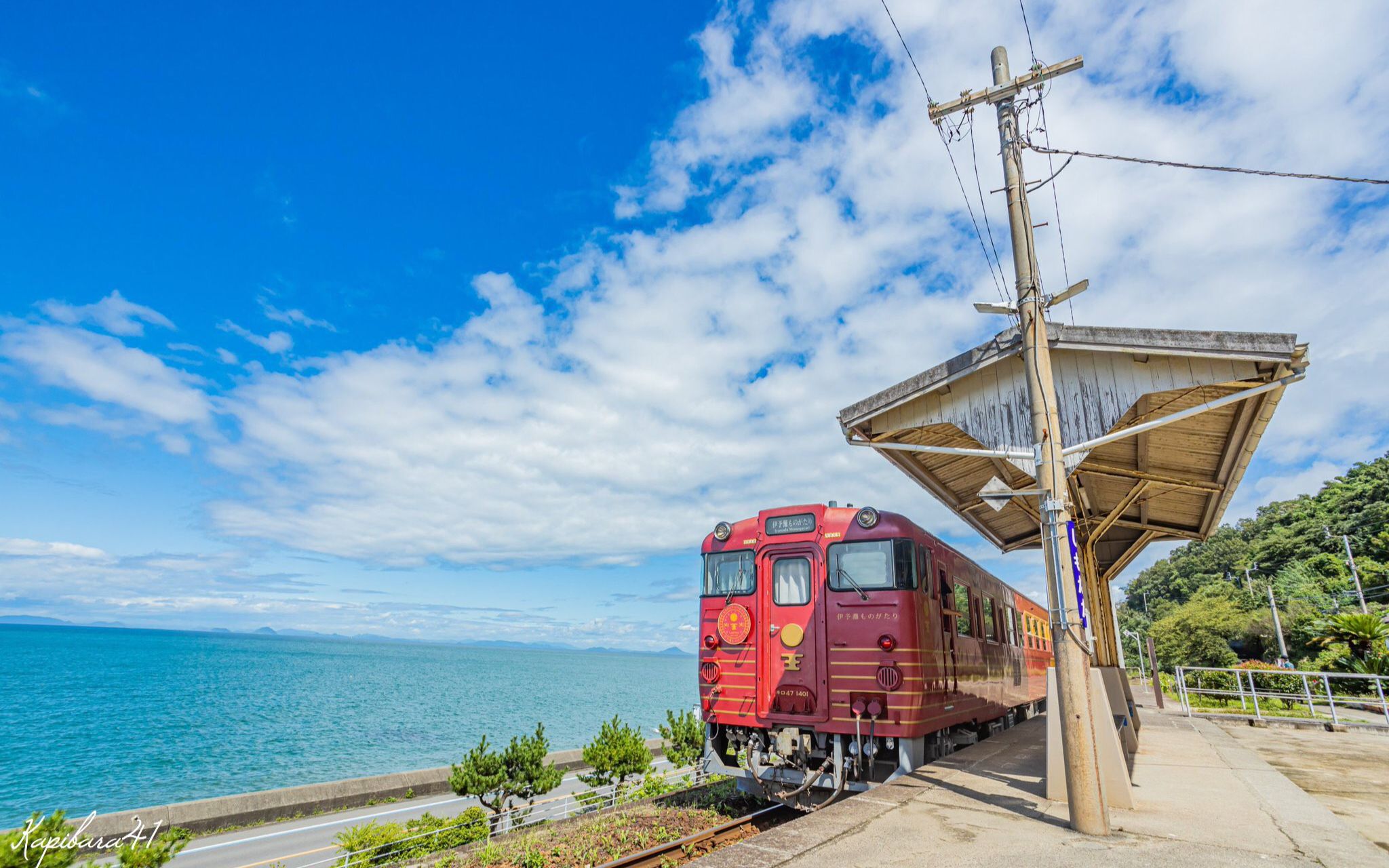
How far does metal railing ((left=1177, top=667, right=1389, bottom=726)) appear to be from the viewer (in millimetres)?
16188

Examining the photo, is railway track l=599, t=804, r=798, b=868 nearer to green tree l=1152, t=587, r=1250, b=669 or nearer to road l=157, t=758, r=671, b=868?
road l=157, t=758, r=671, b=868

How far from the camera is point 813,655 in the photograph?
28.4 ft

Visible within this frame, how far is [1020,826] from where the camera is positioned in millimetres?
5641

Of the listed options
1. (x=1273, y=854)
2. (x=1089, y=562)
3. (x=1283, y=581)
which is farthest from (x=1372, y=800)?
(x=1283, y=581)

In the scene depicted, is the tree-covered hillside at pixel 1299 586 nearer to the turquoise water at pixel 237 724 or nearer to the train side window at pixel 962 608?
the train side window at pixel 962 608

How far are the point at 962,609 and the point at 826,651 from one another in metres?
3.04

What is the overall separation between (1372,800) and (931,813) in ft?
17.9

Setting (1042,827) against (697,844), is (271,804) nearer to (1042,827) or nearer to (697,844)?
(697,844)

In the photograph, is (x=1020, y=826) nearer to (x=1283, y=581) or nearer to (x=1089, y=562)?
A: (x=1089, y=562)

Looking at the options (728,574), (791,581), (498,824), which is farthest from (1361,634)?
(498,824)

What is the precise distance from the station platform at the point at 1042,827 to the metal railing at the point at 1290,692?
33.4ft

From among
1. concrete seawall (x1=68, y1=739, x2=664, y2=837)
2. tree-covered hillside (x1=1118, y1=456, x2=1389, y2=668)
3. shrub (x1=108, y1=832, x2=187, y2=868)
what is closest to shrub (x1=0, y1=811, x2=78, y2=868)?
shrub (x1=108, y1=832, x2=187, y2=868)

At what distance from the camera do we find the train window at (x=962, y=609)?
10.1 meters

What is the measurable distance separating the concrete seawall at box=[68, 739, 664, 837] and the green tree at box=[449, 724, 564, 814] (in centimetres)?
407
